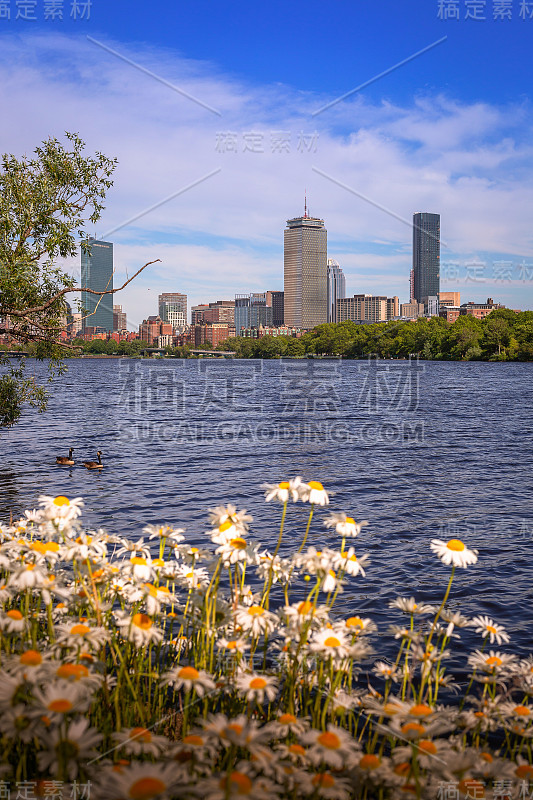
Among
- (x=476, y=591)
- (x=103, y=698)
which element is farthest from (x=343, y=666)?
(x=476, y=591)

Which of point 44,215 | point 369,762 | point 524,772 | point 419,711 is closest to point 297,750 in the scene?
point 369,762

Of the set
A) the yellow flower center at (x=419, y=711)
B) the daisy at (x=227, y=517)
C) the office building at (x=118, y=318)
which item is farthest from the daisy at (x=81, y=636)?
the office building at (x=118, y=318)

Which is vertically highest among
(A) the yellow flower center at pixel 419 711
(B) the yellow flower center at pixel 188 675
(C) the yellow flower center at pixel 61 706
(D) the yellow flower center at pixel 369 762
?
(C) the yellow flower center at pixel 61 706

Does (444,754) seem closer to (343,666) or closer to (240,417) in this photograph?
(343,666)

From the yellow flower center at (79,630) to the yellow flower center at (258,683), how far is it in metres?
1.28

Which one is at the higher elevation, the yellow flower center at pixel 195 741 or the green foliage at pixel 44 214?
the green foliage at pixel 44 214

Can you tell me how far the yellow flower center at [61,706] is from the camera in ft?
11.1

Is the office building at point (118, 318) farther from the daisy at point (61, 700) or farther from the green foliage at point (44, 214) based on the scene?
the daisy at point (61, 700)

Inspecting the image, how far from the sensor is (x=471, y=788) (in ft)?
13.2

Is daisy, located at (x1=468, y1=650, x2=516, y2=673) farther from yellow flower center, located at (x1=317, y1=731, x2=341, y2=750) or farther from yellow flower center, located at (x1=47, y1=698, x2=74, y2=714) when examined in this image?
yellow flower center, located at (x1=47, y1=698, x2=74, y2=714)

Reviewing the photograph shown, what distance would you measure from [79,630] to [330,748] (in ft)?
6.70

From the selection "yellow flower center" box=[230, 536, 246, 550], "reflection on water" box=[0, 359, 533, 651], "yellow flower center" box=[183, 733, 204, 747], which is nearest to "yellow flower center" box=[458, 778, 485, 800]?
"yellow flower center" box=[183, 733, 204, 747]

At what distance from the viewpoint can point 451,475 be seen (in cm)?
2547

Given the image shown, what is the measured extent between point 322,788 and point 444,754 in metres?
0.78
